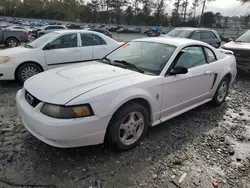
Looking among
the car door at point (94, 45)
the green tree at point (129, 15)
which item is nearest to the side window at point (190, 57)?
the car door at point (94, 45)

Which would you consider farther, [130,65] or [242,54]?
[242,54]

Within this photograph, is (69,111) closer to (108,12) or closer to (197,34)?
(197,34)

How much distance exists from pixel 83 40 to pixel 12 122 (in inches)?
139

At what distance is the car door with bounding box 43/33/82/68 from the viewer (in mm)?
5785

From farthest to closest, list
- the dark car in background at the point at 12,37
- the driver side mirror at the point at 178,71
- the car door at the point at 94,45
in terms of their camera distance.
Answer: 1. the dark car in background at the point at 12,37
2. the car door at the point at 94,45
3. the driver side mirror at the point at 178,71

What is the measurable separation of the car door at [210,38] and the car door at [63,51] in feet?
22.1

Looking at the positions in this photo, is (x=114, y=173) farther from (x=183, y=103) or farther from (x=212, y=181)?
(x=183, y=103)

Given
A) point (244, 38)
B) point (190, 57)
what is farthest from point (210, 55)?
point (244, 38)

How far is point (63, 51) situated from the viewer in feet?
19.6

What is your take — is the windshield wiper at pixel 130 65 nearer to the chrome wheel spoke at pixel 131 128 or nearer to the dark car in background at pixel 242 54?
the chrome wheel spoke at pixel 131 128

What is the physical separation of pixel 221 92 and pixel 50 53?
4.38 m

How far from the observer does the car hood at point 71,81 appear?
8.23 ft

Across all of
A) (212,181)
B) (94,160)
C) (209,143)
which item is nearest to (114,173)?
(94,160)

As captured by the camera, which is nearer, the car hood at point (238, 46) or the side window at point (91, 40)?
the side window at point (91, 40)
